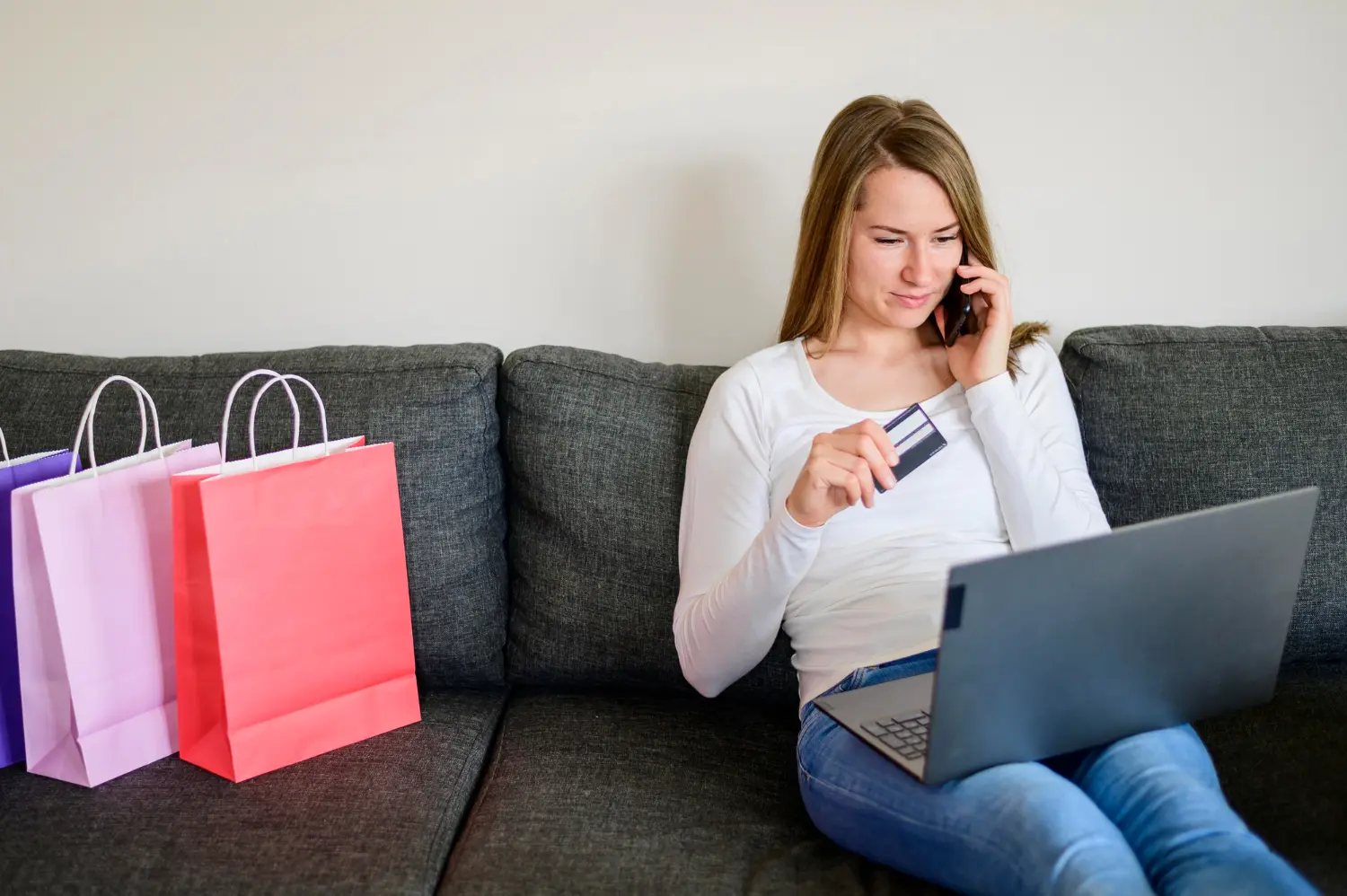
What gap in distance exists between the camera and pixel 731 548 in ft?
4.68

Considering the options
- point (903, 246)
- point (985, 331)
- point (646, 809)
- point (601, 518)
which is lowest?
point (646, 809)

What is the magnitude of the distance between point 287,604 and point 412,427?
33 cm

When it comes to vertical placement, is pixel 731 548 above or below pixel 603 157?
below

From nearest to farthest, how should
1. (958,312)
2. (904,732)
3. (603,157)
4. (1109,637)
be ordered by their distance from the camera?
(1109,637), (904,732), (958,312), (603,157)

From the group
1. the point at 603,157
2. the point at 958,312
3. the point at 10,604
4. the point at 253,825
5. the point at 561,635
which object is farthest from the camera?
the point at 603,157

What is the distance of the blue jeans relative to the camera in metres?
0.98

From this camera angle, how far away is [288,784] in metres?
1.39

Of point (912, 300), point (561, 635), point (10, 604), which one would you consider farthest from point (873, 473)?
point (10, 604)

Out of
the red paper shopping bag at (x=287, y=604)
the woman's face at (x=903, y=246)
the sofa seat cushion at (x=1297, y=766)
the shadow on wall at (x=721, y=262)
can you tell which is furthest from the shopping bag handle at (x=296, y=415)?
the sofa seat cushion at (x=1297, y=766)

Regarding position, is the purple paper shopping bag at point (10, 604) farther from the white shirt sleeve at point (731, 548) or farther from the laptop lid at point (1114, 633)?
the laptop lid at point (1114, 633)

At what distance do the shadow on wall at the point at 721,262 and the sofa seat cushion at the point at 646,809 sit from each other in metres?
0.64

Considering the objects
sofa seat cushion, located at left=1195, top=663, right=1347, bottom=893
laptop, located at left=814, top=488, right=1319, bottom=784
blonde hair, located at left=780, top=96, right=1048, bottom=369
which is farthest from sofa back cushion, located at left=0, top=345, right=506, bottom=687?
sofa seat cushion, located at left=1195, top=663, right=1347, bottom=893

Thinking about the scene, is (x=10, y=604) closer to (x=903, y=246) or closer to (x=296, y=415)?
(x=296, y=415)

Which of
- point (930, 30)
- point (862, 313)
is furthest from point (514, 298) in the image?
point (930, 30)
